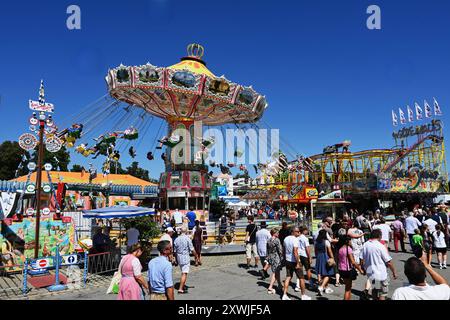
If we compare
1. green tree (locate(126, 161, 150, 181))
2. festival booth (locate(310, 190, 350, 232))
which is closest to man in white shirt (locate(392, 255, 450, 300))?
festival booth (locate(310, 190, 350, 232))

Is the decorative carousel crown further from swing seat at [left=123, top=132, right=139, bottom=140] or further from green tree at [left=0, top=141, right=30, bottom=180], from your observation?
green tree at [left=0, top=141, right=30, bottom=180]

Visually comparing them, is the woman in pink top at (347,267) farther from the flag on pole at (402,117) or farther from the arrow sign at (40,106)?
the flag on pole at (402,117)

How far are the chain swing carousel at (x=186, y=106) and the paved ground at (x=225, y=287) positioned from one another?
10.1m

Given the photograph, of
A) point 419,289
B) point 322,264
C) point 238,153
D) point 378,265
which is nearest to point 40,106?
point 322,264

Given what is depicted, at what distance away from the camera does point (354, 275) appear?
20.4 ft

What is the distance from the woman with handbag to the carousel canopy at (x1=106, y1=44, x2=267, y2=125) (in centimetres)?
1390

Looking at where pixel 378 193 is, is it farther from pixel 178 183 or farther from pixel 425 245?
pixel 425 245

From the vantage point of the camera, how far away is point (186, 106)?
22.0 metres

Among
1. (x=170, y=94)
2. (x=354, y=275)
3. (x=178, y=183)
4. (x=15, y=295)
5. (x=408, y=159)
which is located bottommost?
(x=15, y=295)

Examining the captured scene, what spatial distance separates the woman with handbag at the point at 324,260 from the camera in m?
6.92

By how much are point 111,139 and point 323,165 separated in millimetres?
24615

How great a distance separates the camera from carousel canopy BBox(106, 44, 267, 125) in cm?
1844

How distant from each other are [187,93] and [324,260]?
47.5ft
